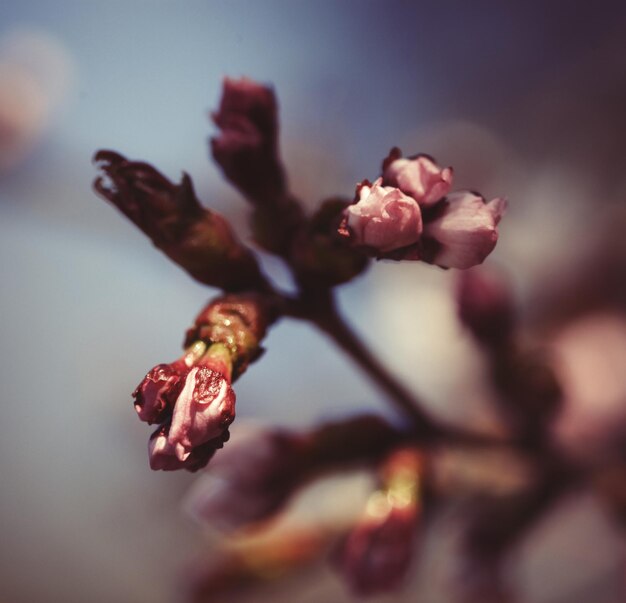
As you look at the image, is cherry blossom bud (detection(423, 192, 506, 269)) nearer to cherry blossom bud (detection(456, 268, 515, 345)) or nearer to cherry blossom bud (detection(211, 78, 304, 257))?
cherry blossom bud (detection(211, 78, 304, 257))

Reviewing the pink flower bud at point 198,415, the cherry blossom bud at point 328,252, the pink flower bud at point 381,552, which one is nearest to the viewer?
the pink flower bud at point 198,415

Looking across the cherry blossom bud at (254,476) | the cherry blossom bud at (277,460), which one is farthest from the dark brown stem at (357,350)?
the cherry blossom bud at (254,476)

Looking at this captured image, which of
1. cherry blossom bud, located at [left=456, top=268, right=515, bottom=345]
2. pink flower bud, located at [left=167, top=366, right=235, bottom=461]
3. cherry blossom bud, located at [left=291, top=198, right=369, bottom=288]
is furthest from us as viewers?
cherry blossom bud, located at [left=456, top=268, right=515, bottom=345]

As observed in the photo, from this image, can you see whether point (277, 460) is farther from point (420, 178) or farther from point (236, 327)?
point (420, 178)

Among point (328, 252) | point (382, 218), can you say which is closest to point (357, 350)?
point (328, 252)

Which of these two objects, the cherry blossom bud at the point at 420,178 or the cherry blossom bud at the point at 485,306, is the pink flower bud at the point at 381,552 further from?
the cherry blossom bud at the point at 420,178

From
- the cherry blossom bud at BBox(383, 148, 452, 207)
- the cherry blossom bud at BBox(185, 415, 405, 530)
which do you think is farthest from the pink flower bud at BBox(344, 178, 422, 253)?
the cherry blossom bud at BBox(185, 415, 405, 530)

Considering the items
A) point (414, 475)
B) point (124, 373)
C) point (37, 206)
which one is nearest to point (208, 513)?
point (414, 475)
